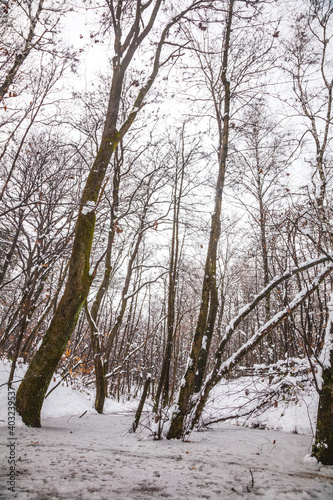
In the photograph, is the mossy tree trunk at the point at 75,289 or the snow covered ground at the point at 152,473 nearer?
the snow covered ground at the point at 152,473

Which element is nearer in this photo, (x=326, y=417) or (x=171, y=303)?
(x=326, y=417)

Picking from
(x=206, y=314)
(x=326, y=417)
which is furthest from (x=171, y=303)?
(x=326, y=417)

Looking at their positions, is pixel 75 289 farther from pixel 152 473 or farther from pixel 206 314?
pixel 152 473

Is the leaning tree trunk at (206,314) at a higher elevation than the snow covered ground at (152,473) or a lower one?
higher

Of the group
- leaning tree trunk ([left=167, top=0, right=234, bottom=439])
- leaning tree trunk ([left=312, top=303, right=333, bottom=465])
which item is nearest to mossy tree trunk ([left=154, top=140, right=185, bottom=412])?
leaning tree trunk ([left=167, top=0, right=234, bottom=439])

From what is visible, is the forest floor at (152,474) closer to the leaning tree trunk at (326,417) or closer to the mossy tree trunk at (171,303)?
the leaning tree trunk at (326,417)

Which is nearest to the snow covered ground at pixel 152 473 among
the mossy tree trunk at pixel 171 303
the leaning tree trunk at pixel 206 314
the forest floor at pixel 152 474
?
the forest floor at pixel 152 474

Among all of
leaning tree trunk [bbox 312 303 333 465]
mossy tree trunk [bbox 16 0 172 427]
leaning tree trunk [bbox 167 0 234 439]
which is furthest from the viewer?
leaning tree trunk [bbox 167 0 234 439]

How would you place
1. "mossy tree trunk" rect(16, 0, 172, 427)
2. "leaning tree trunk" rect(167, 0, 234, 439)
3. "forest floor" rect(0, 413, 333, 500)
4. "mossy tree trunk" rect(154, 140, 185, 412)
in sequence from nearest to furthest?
"forest floor" rect(0, 413, 333, 500) < "mossy tree trunk" rect(16, 0, 172, 427) < "leaning tree trunk" rect(167, 0, 234, 439) < "mossy tree trunk" rect(154, 140, 185, 412)

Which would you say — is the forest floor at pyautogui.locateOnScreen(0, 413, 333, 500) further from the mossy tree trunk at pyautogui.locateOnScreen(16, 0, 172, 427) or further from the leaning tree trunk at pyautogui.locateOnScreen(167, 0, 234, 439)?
the leaning tree trunk at pyautogui.locateOnScreen(167, 0, 234, 439)

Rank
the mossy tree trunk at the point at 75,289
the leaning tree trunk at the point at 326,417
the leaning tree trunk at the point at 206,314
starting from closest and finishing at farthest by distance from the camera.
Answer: the leaning tree trunk at the point at 326,417 → the mossy tree trunk at the point at 75,289 → the leaning tree trunk at the point at 206,314

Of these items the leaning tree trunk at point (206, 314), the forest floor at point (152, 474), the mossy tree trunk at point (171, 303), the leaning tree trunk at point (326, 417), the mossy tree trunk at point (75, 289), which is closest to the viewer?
the forest floor at point (152, 474)

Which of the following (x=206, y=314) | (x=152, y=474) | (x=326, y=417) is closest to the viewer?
(x=152, y=474)

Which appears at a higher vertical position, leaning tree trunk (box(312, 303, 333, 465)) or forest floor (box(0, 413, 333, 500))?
leaning tree trunk (box(312, 303, 333, 465))
